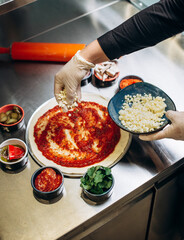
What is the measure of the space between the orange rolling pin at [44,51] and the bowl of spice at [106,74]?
30 cm

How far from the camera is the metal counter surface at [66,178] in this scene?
1483mm

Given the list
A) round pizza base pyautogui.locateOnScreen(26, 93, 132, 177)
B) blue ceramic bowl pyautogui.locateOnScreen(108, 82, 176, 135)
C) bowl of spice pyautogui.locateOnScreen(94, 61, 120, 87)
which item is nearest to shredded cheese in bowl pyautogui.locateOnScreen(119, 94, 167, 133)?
blue ceramic bowl pyautogui.locateOnScreen(108, 82, 176, 135)

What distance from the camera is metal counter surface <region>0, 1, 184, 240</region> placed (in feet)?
4.87

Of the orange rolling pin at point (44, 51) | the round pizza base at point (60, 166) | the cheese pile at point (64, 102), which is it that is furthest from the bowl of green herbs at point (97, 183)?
the orange rolling pin at point (44, 51)

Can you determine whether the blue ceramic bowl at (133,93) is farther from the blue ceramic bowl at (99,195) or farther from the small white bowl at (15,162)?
the small white bowl at (15,162)

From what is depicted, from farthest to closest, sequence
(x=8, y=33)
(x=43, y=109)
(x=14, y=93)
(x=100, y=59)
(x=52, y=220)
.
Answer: (x=8, y=33), (x=14, y=93), (x=43, y=109), (x=100, y=59), (x=52, y=220)

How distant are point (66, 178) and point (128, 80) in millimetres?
875

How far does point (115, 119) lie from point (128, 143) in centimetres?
19

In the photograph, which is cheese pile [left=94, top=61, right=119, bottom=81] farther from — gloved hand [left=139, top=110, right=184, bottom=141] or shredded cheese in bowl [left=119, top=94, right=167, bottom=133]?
gloved hand [left=139, top=110, right=184, bottom=141]

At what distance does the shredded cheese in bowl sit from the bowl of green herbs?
34cm

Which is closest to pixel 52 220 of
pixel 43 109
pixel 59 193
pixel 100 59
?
pixel 59 193

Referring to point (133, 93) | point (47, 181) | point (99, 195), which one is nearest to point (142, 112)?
point (133, 93)

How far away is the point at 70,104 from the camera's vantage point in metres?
1.84

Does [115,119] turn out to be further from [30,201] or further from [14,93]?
[14,93]
